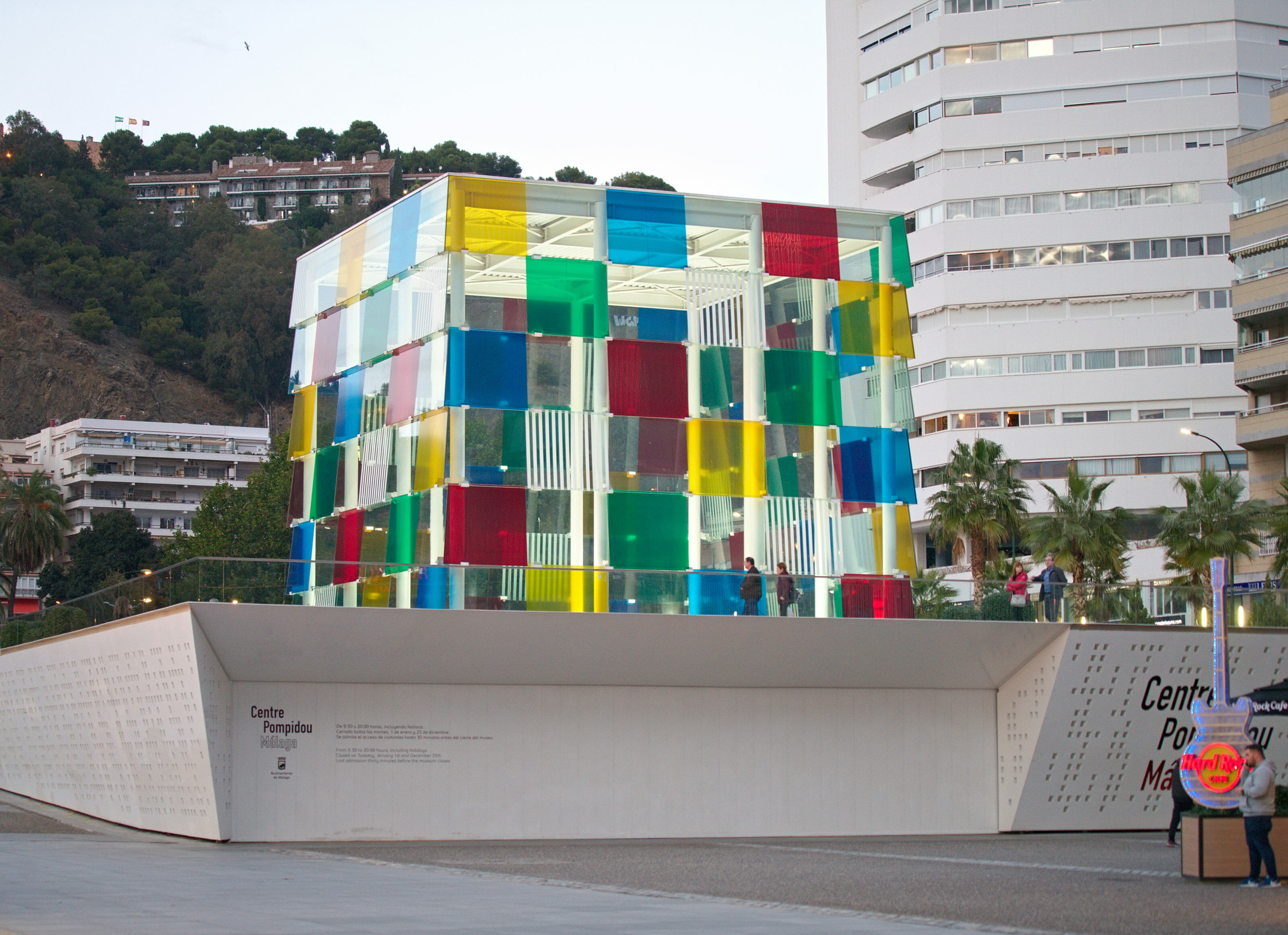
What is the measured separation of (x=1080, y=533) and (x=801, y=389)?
1762 cm

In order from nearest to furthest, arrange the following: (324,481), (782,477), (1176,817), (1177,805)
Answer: (1176,817) → (1177,805) → (782,477) → (324,481)

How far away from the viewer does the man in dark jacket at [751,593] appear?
2648 centimetres

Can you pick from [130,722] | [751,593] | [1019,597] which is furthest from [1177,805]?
[130,722]

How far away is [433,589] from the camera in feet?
81.6

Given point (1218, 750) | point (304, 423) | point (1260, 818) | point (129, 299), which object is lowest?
point (1260, 818)

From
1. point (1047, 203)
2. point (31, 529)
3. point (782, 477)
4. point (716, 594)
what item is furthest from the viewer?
point (31, 529)

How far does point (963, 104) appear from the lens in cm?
7575

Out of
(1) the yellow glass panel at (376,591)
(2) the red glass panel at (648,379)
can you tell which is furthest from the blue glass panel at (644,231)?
(1) the yellow glass panel at (376,591)

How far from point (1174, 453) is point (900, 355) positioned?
4406 cm

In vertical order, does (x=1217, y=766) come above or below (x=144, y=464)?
below

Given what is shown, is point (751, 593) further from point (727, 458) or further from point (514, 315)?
point (514, 315)

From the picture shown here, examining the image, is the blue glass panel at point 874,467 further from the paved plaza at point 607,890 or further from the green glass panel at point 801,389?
the paved plaza at point 607,890

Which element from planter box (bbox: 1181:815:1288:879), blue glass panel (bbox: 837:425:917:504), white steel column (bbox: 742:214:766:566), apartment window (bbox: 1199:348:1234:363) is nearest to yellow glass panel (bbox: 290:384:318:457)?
white steel column (bbox: 742:214:766:566)

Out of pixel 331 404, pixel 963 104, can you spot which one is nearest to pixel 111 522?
pixel 963 104
